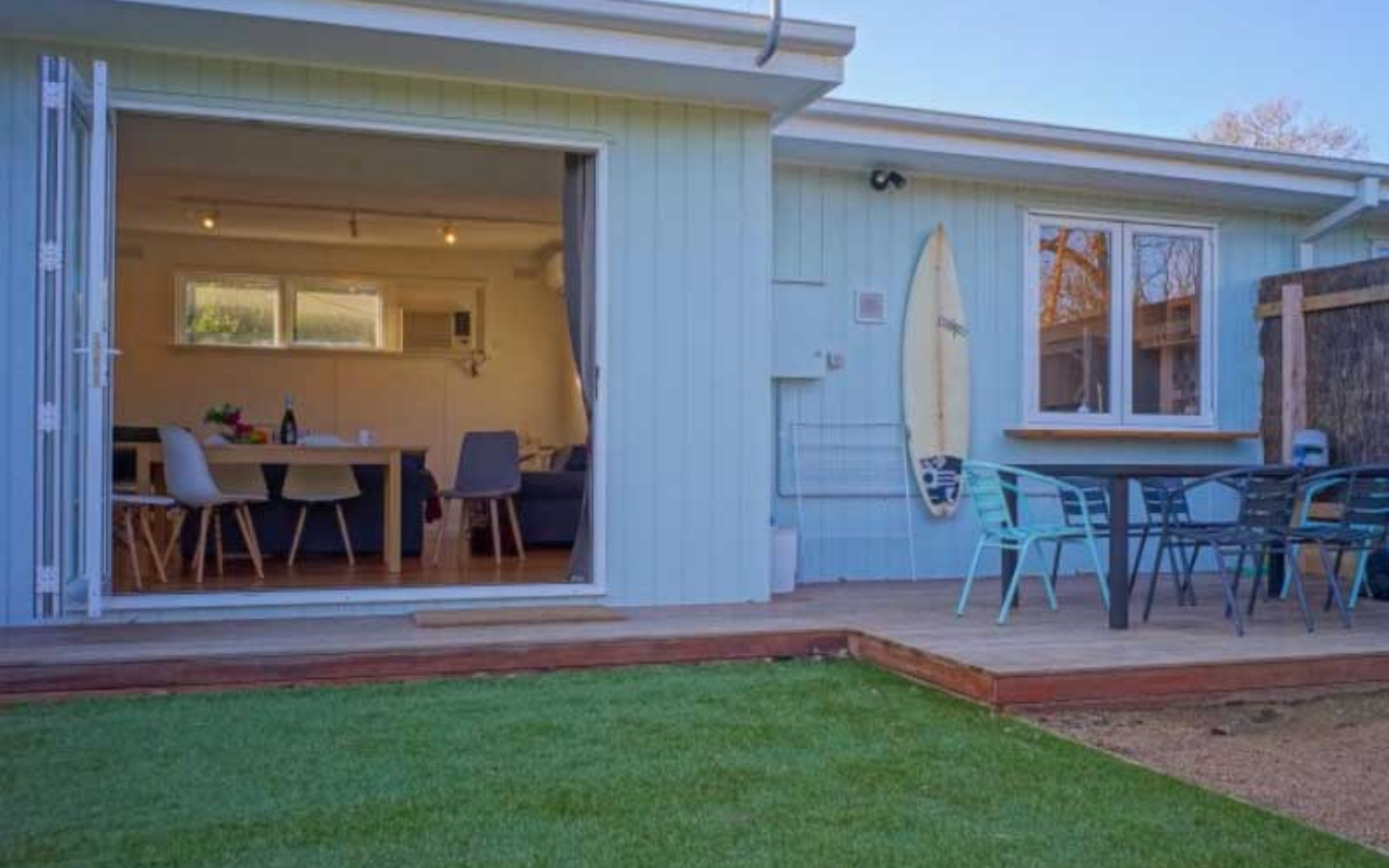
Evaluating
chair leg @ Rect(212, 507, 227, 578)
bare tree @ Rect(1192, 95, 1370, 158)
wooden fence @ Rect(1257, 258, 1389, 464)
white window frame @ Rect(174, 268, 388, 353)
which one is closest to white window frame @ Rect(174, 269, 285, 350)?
white window frame @ Rect(174, 268, 388, 353)

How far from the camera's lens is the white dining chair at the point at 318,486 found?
6.93m

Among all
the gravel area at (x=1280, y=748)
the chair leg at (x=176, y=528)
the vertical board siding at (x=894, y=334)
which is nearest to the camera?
the gravel area at (x=1280, y=748)

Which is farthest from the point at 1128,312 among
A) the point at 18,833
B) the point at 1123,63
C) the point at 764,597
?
the point at 1123,63

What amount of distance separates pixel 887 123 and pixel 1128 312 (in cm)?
206

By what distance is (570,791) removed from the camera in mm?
3068

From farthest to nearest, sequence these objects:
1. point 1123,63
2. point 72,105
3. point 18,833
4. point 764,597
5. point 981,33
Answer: point 1123,63 → point 981,33 → point 764,597 → point 72,105 → point 18,833

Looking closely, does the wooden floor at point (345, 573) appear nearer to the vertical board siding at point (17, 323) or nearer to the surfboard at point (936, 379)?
the vertical board siding at point (17, 323)

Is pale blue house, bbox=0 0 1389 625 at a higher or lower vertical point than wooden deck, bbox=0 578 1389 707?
higher

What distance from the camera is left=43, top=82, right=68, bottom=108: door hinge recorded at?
4.30m

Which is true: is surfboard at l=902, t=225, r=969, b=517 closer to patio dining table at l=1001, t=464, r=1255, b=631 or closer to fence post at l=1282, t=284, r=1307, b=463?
patio dining table at l=1001, t=464, r=1255, b=631

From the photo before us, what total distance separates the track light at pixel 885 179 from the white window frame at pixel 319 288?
17.5 ft

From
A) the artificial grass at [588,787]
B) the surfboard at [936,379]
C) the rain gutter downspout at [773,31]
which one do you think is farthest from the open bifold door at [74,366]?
the surfboard at [936,379]

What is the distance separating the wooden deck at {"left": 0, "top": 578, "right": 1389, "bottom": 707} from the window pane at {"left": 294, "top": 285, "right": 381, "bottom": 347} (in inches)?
233

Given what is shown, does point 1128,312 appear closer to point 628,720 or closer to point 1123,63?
point 628,720
